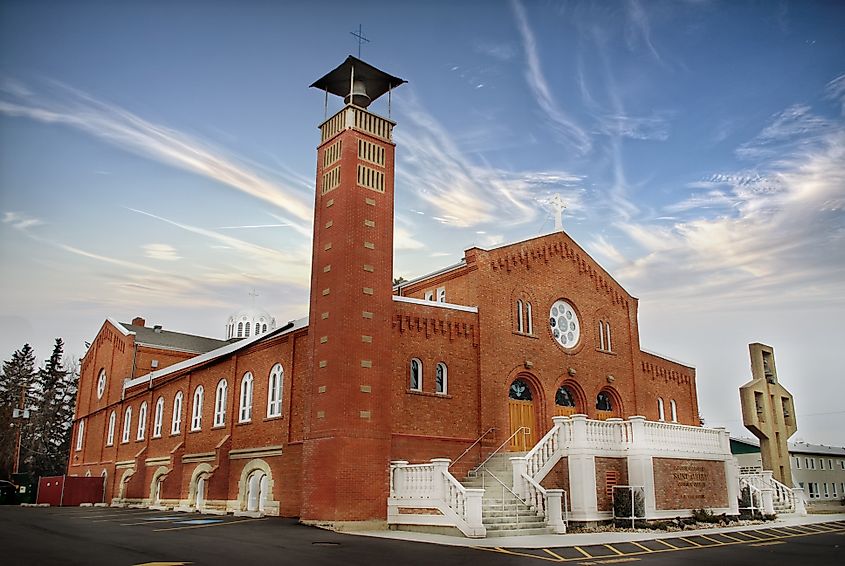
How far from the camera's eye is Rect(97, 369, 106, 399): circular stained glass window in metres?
47.1

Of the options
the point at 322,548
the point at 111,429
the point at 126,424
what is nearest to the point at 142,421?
the point at 126,424

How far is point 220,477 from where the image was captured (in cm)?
2822

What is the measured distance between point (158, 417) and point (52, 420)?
120ft

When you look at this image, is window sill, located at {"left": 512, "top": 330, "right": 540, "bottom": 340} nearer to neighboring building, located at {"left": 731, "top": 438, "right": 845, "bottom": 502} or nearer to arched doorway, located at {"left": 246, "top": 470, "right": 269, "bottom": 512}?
arched doorway, located at {"left": 246, "top": 470, "right": 269, "bottom": 512}

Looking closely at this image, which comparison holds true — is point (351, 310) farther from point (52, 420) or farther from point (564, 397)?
point (52, 420)

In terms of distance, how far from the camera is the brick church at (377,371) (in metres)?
22.6

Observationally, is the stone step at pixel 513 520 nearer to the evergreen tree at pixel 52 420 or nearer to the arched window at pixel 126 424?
the arched window at pixel 126 424

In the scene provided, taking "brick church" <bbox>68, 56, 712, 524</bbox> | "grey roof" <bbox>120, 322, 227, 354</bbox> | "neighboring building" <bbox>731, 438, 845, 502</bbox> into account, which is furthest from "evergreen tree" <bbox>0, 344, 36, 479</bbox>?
"neighboring building" <bbox>731, 438, 845, 502</bbox>

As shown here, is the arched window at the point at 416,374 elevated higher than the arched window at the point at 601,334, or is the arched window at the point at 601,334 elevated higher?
the arched window at the point at 601,334

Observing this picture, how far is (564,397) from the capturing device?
29.6 meters

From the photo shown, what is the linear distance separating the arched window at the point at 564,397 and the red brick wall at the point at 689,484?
6142 millimetres

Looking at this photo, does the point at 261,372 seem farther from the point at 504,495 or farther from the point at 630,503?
the point at 630,503

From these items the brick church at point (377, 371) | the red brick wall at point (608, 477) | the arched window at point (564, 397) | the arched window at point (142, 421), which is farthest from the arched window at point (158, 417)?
the red brick wall at point (608, 477)

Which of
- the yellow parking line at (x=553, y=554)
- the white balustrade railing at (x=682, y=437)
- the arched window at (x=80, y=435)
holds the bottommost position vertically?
the yellow parking line at (x=553, y=554)
